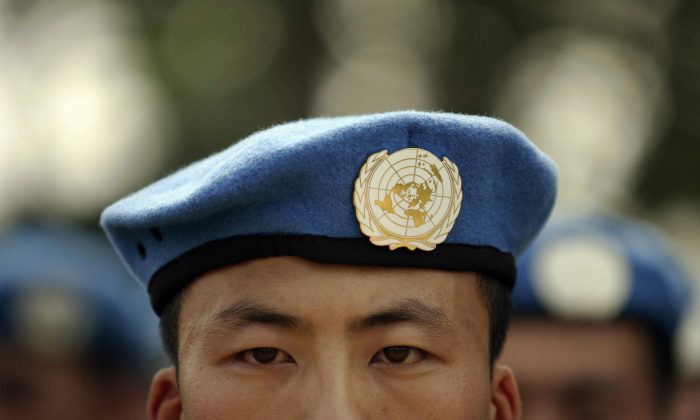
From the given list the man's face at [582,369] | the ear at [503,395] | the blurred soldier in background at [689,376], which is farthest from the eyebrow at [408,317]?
the blurred soldier in background at [689,376]

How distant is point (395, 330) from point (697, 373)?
5010 millimetres

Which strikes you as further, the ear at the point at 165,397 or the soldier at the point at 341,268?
the ear at the point at 165,397

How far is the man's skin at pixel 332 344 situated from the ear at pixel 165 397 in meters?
0.17

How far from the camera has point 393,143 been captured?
313cm

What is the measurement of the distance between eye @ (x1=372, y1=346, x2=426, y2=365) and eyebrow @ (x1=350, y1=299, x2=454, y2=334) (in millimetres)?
64

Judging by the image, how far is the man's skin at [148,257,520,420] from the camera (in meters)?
3.04

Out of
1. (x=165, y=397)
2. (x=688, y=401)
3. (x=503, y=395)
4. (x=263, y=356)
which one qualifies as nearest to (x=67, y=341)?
(x=688, y=401)

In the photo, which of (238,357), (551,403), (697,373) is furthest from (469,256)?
(697,373)

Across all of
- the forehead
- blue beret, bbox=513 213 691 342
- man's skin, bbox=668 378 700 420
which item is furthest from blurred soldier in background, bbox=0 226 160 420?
the forehead

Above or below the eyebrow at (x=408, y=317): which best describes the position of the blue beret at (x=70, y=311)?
above

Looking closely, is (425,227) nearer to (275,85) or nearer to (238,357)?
(238,357)

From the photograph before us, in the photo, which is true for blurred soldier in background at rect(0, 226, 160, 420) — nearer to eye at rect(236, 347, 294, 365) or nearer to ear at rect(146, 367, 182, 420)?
ear at rect(146, 367, 182, 420)

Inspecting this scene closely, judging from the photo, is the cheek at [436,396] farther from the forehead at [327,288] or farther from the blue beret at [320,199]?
the blue beret at [320,199]

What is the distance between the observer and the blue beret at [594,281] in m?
5.96
